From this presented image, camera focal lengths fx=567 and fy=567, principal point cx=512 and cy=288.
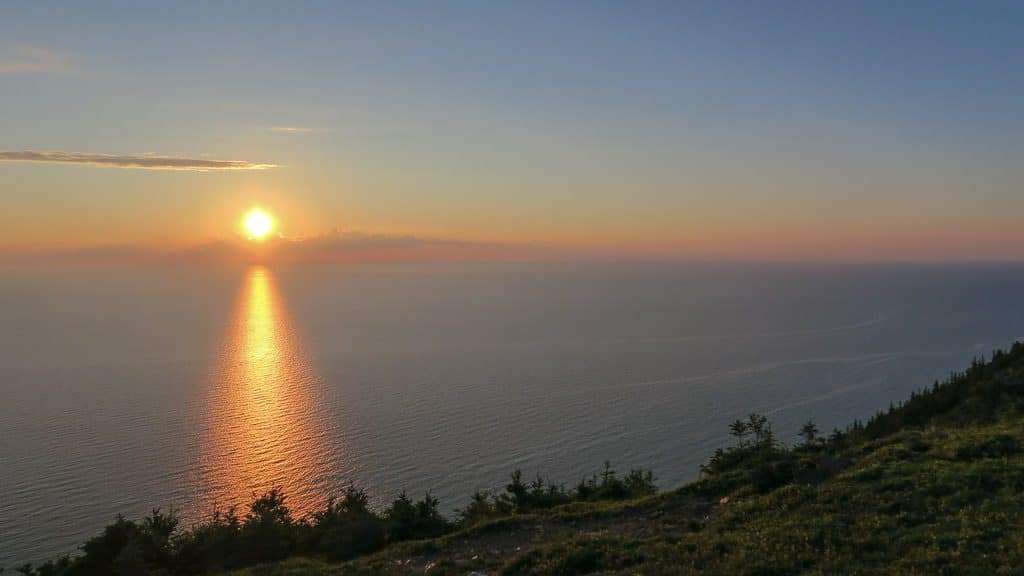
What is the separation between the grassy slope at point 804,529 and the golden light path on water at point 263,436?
120 ft

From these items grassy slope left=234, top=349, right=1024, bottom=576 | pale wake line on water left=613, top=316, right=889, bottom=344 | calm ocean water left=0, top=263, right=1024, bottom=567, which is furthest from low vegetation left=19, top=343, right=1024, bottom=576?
pale wake line on water left=613, top=316, right=889, bottom=344

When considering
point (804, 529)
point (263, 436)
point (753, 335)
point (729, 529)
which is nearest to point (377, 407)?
point (263, 436)

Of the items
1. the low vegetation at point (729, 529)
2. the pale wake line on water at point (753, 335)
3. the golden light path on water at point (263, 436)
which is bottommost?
the pale wake line on water at point (753, 335)

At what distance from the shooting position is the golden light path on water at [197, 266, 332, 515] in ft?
222

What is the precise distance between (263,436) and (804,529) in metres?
84.0

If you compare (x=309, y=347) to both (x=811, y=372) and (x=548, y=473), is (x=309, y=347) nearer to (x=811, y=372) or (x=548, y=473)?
(x=548, y=473)

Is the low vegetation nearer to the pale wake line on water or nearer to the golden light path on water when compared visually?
the golden light path on water

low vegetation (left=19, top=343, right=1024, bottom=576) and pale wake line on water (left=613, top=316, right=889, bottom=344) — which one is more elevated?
low vegetation (left=19, top=343, right=1024, bottom=576)

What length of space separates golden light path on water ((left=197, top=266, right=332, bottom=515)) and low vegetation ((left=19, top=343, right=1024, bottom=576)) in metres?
26.6

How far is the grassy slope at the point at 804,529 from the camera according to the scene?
567 inches

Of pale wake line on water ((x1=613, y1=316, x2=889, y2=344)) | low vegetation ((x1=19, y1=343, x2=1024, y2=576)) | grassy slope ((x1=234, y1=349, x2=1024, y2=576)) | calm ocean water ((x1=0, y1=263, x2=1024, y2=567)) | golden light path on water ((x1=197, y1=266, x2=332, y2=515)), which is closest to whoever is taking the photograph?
grassy slope ((x1=234, y1=349, x2=1024, y2=576))

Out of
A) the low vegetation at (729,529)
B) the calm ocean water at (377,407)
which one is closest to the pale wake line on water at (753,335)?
the calm ocean water at (377,407)

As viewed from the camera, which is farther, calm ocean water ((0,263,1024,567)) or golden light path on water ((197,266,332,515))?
calm ocean water ((0,263,1024,567))

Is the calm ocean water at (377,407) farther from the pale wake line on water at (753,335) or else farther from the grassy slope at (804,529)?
the grassy slope at (804,529)
